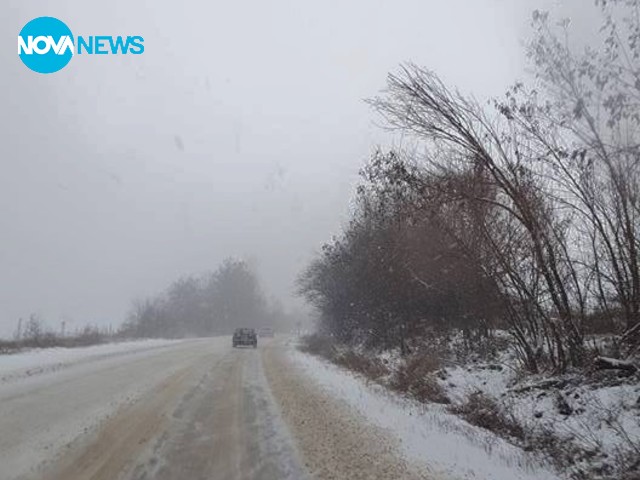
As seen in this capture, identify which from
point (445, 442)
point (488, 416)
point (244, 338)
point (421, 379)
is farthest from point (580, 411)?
point (244, 338)

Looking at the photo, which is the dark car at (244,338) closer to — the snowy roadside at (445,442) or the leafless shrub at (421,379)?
the leafless shrub at (421,379)

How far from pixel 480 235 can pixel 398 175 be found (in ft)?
9.00

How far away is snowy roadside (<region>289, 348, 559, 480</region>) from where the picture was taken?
7.79 m

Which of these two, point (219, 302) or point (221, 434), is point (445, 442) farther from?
point (219, 302)

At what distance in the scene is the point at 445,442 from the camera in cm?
948

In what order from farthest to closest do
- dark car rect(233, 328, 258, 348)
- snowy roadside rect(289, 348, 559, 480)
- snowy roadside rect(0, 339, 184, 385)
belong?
1. dark car rect(233, 328, 258, 348)
2. snowy roadside rect(0, 339, 184, 385)
3. snowy roadside rect(289, 348, 559, 480)

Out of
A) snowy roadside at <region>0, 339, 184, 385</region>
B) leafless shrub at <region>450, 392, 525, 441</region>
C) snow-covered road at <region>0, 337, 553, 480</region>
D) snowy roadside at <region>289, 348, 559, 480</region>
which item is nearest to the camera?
snow-covered road at <region>0, 337, 553, 480</region>

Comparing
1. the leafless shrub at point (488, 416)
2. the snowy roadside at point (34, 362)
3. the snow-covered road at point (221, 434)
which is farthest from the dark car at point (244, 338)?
the leafless shrub at point (488, 416)

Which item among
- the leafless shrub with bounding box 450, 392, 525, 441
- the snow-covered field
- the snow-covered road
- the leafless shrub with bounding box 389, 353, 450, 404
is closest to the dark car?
the leafless shrub with bounding box 389, 353, 450, 404

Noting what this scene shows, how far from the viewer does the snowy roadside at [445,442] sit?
25.5 feet

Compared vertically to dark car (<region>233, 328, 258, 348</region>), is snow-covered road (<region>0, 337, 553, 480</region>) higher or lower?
lower

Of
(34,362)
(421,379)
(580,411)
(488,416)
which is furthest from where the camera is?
(34,362)

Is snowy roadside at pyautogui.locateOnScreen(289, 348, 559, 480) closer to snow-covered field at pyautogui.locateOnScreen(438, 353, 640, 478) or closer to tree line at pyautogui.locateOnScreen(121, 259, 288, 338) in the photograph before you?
snow-covered field at pyautogui.locateOnScreen(438, 353, 640, 478)

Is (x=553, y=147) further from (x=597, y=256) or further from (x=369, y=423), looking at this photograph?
(x=369, y=423)
